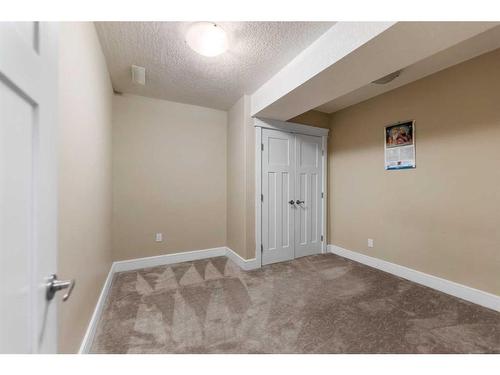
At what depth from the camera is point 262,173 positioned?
118 inches

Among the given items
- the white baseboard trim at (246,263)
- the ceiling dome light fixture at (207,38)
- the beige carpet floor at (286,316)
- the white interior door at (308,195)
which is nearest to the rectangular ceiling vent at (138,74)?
the ceiling dome light fixture at (207,38)

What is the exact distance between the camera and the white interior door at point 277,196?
3.02m

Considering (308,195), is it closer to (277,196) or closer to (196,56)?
(277,196)

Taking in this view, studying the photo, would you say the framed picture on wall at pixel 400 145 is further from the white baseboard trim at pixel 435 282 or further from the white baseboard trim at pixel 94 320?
the white baseboard trim at pixel 94 320

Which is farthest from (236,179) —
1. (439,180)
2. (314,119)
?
(439,180)

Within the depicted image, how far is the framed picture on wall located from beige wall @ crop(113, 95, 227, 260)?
93.2 inches

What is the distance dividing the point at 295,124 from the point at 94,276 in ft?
9.91

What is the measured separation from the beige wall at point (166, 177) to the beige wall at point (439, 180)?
2220 millimetres

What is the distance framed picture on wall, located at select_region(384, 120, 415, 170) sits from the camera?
2.52 meters

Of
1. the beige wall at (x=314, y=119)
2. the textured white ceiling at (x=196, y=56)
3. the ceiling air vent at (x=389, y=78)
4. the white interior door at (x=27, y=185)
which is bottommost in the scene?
the white interior door at (x=27, y=185)

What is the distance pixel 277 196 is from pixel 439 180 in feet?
6.14

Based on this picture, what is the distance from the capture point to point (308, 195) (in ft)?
11.1

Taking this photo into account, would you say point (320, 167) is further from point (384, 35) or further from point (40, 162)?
point (40, 162)
